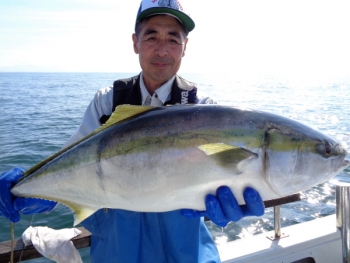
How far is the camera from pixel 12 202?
2568 millimetres

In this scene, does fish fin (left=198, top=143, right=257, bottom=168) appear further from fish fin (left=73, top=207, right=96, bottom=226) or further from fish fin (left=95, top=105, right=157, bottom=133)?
fish fin (left=73, top=207, right=96, bottom=226)

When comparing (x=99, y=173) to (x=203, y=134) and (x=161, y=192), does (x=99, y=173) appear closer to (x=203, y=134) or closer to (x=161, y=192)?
(x=161, y=192)

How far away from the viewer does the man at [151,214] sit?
8.68 feet

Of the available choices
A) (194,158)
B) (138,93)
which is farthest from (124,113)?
(138,93)

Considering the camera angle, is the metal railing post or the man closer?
the man

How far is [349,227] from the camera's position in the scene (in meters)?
3.66

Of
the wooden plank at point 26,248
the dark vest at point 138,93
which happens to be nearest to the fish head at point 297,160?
the dark vest at point 138,93

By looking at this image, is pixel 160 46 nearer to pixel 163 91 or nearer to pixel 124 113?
pixel 163 91

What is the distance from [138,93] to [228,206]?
5.15ft

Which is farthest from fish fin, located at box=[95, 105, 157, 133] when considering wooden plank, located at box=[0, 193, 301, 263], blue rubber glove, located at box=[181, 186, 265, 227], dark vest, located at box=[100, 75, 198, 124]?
wooden plank, located at box=[0, 193, 301, 263]

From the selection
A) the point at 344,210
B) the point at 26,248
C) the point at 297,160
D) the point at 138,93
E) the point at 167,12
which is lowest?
the point at 26,248

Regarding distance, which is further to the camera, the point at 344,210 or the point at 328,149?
the point at 344,210

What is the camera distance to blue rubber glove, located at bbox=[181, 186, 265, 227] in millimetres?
2162

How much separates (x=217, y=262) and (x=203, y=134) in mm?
1460
